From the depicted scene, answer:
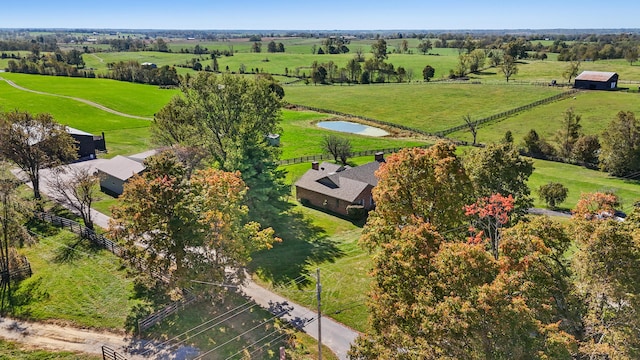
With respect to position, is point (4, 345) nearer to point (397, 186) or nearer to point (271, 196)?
point (271, 196)

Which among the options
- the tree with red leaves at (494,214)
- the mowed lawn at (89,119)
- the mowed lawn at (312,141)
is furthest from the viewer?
the mowed lawn at (89,119)

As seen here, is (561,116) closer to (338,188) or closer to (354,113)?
(354,113)

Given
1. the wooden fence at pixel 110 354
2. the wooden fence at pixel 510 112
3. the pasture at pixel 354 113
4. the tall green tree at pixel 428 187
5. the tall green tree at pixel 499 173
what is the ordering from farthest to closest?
the wooden fence at pixel 510 112 → the pasture at pixel 354 113 → the tall green tree at pixel 499 173 → the wooden fence at pixel 110 354 → the tall green tree at pixel 428 187

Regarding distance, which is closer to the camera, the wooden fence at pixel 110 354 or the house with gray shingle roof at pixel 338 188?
the wooden fence at pixel 110 354

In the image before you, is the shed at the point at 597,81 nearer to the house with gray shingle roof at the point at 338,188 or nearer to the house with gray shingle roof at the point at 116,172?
the house with gray shingle roof at the point at 338,188

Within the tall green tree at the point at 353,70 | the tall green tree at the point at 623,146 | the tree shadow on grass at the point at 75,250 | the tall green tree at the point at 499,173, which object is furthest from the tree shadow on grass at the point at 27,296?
the tall green tree at the point at 353,70

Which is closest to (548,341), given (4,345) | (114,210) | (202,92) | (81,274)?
(114,210)
